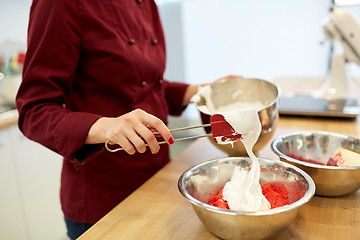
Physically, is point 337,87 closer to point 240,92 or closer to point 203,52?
point 240,92

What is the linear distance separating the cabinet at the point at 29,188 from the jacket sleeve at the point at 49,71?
3.03 ft

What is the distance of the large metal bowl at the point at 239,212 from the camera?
0.55 metres

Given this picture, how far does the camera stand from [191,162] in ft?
3.24

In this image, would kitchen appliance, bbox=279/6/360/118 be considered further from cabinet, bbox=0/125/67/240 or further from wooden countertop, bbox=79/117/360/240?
cabinet, bbox=0/125/67/240

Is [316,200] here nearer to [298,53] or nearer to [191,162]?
[191,162]

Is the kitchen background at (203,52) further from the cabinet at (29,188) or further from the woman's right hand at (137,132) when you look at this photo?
the woman's right hand at (137,132)

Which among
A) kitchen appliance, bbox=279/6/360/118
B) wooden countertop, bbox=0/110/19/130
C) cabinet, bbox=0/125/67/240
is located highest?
kitchen appliance, bbox=279/6/360/118

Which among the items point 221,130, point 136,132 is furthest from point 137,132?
point 221,130

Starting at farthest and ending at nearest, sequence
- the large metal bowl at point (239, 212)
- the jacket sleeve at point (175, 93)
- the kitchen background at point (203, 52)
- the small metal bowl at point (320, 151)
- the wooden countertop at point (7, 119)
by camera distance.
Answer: the kitchen background at point (203, 52) < the wooden countertop at point (7, 119) < the jacket sleeve at point (175, 93) < the small metal bowl at point (320, 151) < the large metal bowl at point (239, 212)

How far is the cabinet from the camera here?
1.58m

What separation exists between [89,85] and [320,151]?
64 centimetres

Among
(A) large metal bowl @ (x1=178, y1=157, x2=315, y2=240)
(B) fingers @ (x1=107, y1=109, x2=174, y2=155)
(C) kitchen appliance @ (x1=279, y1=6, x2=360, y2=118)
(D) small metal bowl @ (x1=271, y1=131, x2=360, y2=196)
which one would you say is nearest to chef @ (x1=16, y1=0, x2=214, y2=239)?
(B) fingers @ (x1=107, y1=109, x2=174, y2=155)

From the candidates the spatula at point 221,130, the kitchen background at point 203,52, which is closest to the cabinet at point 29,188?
the kitchen background at point 203,52

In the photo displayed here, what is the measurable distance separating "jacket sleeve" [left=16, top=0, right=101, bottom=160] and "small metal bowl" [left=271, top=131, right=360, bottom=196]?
1.61 ft
